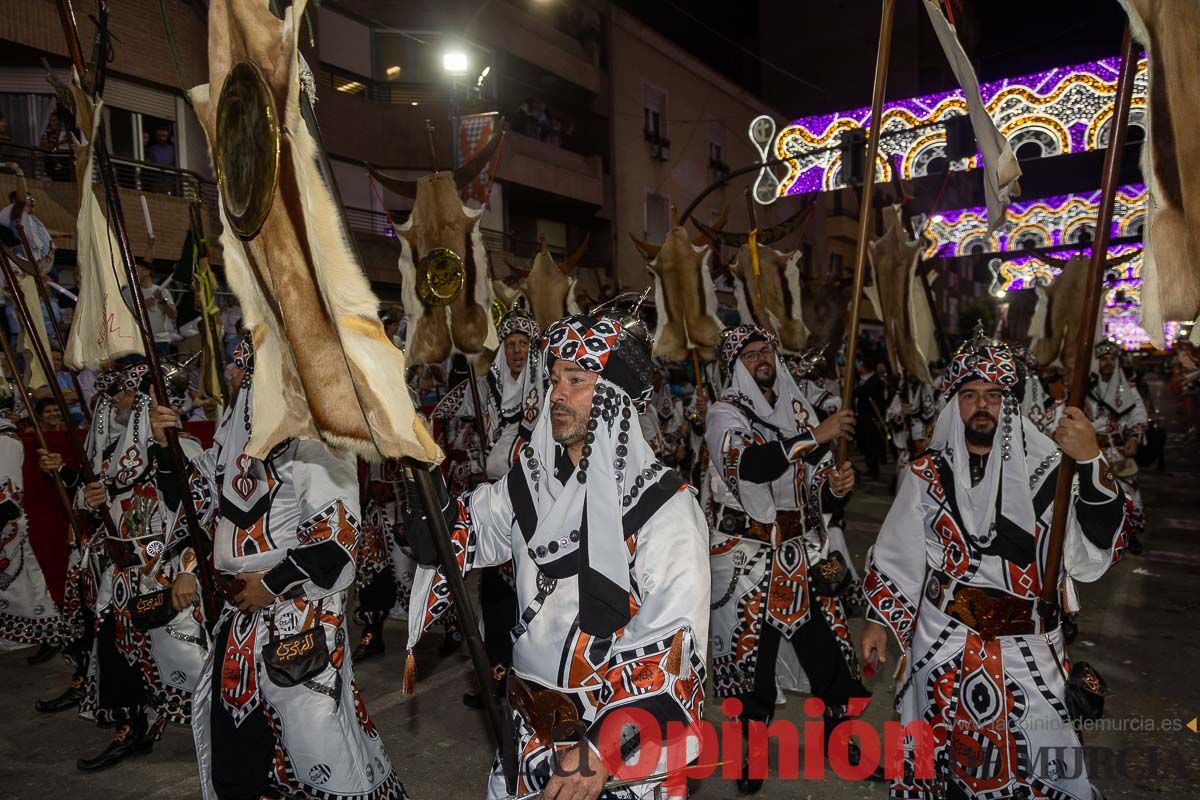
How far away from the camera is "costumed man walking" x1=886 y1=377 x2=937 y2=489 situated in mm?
8352

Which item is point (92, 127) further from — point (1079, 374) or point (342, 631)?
point (1079, 374)

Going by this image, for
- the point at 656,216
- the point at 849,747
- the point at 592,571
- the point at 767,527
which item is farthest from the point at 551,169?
the point at 592,571

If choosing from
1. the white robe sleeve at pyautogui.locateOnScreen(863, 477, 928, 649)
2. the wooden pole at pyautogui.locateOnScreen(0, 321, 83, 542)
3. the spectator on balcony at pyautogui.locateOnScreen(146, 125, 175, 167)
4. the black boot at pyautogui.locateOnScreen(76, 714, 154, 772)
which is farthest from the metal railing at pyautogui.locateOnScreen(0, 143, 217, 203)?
the white robe sleeve at pyautogui.locateOnScreen(863, 477, 928, 649)

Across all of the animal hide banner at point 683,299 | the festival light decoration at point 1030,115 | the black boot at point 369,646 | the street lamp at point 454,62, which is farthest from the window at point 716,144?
the black boot at point 369,646

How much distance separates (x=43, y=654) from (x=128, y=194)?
902 cm

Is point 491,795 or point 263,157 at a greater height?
point 263,157

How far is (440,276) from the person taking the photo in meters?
6.12

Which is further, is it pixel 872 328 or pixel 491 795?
pixel 872 328

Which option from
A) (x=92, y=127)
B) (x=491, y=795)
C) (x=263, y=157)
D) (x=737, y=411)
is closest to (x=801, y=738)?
(x=737, y=411)

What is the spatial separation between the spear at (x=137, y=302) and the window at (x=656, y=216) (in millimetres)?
24215

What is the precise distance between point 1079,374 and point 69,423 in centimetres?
528

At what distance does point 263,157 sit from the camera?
1.91 m

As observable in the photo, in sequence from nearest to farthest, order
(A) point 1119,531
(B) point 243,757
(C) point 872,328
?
(A) point 1119,531 → (B) point 243,757 → (C) point 872,328

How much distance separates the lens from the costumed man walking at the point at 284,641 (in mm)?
3324
